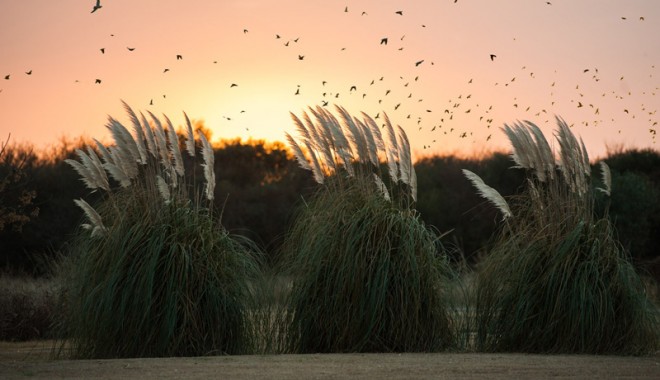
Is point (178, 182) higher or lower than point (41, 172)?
lower

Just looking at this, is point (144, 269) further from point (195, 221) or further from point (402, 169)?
point (402, 169)

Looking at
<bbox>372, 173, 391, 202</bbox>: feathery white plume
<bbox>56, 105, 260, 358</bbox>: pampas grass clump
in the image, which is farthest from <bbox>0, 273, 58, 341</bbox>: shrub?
<bbox>372, 173, 391, 202</bbox>: feathery white plume

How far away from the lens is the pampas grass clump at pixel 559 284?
7.38 m

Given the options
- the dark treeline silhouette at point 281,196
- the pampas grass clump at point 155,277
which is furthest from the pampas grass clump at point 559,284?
the dark treeline silhouette at point 281,196

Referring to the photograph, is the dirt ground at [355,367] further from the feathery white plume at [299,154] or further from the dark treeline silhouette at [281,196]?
the dark treeline silhouette at [281,196]

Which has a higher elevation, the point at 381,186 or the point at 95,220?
the point at 381,186

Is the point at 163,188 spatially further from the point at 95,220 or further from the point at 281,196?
the point at 281,196

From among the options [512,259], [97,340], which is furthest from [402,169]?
[97,340]

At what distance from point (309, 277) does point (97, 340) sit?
1723mm

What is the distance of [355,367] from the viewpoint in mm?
6277

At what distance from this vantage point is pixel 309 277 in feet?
24.3

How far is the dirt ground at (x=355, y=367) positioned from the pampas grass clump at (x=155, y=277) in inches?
20.5

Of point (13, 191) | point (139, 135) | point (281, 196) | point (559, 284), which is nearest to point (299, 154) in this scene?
point (139, 135)

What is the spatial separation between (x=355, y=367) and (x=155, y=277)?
1.92 m
